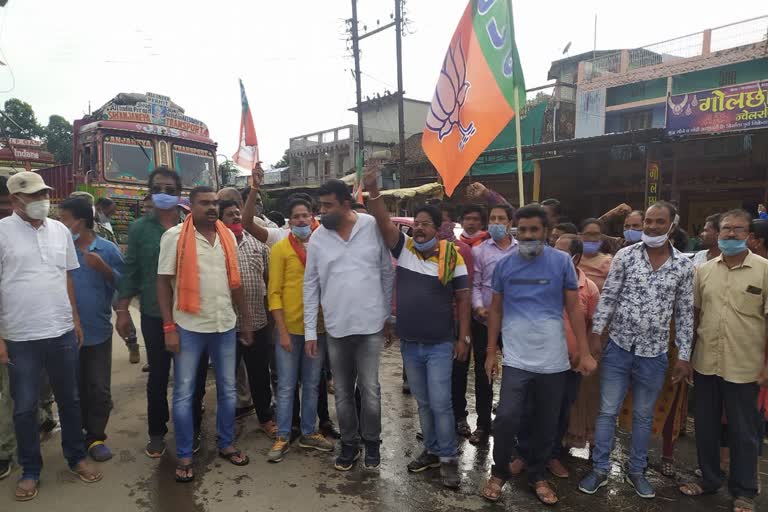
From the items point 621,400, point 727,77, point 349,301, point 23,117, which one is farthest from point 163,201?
point 23,117

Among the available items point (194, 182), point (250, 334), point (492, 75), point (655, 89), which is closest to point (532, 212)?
point (492, 75)

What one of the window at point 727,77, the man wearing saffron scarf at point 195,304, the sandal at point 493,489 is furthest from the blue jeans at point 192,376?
the window at point 727,77

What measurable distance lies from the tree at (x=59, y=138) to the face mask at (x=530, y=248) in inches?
1796

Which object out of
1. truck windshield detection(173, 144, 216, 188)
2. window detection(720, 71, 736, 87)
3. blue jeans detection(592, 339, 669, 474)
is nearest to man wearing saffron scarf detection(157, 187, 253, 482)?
blue jeans detection(592, 339, 669, 474)

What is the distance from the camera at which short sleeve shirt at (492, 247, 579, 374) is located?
2.96m

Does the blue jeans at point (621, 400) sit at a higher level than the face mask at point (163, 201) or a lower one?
lower

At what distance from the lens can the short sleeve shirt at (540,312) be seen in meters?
2.96

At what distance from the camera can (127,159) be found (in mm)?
9680

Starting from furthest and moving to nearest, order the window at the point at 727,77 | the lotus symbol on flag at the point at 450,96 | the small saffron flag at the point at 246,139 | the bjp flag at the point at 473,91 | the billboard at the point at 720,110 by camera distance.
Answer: the window at the point at 727,77, the billboard at the point at 720,110, the small saffron flag at the point at 246,139, the lotus symbol on flag at the point at 450,96, the bjp flag at the point at 473,91

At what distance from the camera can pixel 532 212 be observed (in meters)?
3.03

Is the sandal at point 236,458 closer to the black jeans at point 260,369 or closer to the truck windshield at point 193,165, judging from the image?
the black jeans at point 260,369

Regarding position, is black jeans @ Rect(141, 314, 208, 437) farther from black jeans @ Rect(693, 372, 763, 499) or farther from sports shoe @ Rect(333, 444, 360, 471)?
black jeans @ Rect(693, 372, 763, 499)

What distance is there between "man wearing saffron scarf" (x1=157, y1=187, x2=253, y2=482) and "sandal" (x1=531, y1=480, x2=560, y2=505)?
1.95 metres

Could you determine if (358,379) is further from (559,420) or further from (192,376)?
(559,420)
